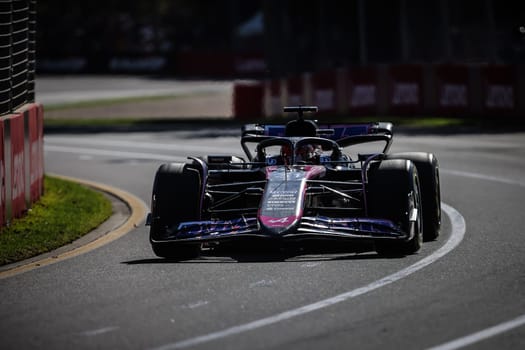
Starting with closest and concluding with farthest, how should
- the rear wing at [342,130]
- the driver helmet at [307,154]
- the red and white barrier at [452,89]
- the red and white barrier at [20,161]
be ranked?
the driver helmet at [307,154] → the red and white barrier at [20,161] → the rear wing at [342,130] → the red and white barrier at [452,89]

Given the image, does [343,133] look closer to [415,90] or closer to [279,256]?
[279,256]

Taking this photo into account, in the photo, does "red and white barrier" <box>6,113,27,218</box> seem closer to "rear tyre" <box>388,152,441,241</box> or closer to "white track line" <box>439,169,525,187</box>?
"rear tyre" <box>388,152,441,241</box>

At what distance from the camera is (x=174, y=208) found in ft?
37.8

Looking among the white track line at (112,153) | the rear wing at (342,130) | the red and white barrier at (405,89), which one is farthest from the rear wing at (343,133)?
the red and white barrier at (405,89)

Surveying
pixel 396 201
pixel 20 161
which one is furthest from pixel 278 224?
pixel 20 161

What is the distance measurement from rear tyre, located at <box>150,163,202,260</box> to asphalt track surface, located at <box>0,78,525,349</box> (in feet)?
0.59

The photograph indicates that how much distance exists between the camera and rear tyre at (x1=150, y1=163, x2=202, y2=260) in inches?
448

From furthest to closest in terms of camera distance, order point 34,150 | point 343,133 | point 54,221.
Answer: point 34,150, point 54,221, point 343,133

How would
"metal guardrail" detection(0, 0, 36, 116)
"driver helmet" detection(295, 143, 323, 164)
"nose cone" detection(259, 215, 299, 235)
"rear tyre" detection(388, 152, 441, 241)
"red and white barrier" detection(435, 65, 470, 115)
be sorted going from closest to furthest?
"nose cone" detection(259, 215, 299, 235), "rear tyre" detection(388, 152, 441, 241), "driver helmet" detection(295, 143, 323, 164), "metal guardrail" detection(0, 0, 36, 116), "red and white barrier" detection(435, 65, 470, 115)

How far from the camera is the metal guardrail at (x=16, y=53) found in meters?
14.4

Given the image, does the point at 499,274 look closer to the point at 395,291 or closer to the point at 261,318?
the point at 395,291

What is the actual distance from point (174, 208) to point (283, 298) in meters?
2.64

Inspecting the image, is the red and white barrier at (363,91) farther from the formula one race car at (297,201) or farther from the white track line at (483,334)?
the white track line at (483,334)

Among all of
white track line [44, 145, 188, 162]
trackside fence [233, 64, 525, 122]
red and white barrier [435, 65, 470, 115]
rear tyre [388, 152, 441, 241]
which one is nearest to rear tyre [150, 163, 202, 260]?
rear tyre [388, 152, 441, 241]
